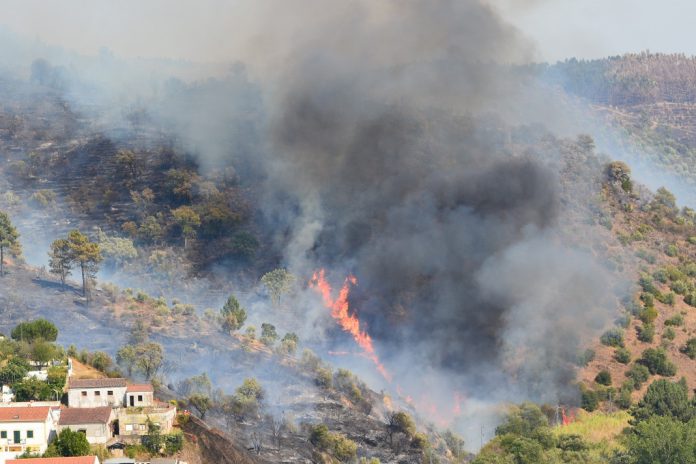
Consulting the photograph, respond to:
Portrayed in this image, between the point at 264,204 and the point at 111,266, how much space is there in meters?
24.7

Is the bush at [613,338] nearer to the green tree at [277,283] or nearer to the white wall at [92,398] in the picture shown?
the green tree at [277,283]

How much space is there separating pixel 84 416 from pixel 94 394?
4.99 m

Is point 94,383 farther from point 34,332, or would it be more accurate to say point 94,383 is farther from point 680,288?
point 680,288

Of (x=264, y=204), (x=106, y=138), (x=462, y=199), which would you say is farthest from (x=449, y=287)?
(x=106, y=138)

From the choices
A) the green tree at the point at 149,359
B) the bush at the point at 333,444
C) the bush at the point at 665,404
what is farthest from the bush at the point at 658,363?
the green tree at the point at 149,359

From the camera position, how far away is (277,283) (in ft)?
509

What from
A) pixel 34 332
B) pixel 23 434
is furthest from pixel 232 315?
pixel 23 434

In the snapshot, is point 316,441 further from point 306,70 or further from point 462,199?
point 306,70

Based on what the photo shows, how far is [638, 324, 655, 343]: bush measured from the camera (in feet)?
464

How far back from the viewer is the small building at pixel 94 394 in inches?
3976

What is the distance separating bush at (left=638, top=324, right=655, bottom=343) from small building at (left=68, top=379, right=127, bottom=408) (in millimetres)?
64027

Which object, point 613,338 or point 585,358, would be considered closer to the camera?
point 585,358

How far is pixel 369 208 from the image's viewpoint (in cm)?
16762

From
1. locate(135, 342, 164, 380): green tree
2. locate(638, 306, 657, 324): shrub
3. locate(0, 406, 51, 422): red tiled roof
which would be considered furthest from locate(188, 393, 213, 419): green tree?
locate(638, 306, 657, 324): shrub
